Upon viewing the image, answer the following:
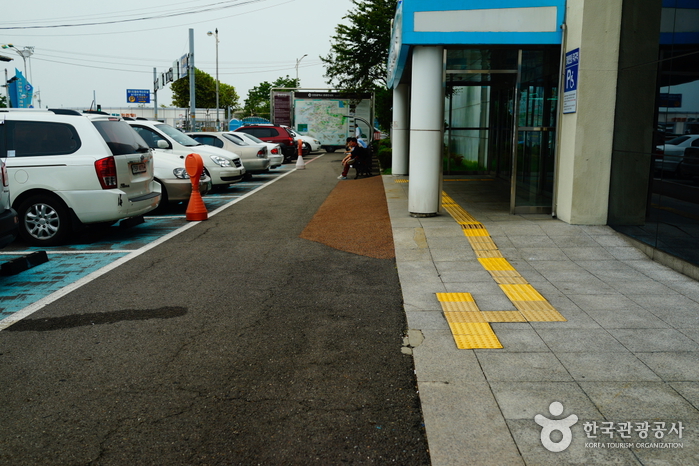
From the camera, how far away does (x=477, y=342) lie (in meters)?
5.21

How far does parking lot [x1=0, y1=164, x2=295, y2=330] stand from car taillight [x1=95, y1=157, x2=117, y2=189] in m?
0.96

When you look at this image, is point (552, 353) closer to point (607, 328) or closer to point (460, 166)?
point (607, 328)

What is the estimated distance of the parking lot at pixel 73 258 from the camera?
672cm

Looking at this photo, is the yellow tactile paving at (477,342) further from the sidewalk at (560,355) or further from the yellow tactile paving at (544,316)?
the yellow tactile paving at (544,316)

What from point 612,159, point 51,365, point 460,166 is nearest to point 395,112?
point 460,166

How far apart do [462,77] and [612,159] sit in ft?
23.4

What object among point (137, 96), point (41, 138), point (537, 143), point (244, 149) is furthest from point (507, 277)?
point (137, 96)

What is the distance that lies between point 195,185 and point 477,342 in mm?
7887

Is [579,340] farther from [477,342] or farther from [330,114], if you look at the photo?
[330,114]

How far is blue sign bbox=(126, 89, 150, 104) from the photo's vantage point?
86.9 m

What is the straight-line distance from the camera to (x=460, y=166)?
18625 millimetres

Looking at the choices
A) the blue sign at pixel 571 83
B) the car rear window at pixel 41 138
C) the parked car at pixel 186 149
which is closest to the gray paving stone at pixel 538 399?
the blue sign at pixel 571 83

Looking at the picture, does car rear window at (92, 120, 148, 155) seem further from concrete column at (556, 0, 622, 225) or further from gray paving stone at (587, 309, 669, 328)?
gray paving stone at (587, 309, 669, 328)

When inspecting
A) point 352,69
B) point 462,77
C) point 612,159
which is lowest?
point 612,159
